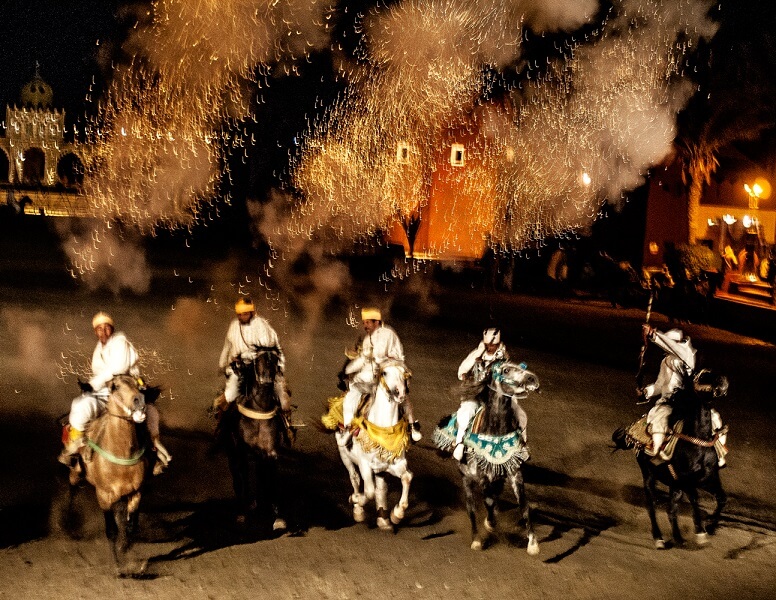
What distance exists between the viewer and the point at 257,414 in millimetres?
9016

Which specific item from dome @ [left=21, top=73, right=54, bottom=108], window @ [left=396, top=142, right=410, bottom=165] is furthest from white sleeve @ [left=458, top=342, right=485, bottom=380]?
dome @ [left=21, top=73, right=54, bottom=108]

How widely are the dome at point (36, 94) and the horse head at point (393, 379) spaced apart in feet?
411

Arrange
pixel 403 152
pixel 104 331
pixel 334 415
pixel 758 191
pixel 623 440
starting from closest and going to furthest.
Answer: pixel 104 331 → pixel 334 415 → pixel 623 440 → pixel 758 191 → pixel 403 152

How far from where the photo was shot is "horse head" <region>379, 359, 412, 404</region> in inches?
348

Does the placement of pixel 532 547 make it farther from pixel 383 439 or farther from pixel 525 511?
pixel 383 439

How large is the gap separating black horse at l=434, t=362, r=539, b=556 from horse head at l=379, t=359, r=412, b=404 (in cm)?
64

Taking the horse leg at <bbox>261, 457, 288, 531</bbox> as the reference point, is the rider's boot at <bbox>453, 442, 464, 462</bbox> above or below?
above

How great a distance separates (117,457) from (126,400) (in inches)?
19.4

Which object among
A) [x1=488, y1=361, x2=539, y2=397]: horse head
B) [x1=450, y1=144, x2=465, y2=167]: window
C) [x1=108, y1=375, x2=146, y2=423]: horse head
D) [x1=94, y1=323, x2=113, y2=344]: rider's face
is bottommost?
[x1=108, y1=375, x2=146, y2=423]: horse head

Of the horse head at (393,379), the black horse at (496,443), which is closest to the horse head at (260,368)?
the horse head at (393,379)

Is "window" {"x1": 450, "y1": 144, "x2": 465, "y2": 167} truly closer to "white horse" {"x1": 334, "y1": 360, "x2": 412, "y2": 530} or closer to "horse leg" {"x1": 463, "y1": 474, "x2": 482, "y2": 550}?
"white horse" {"x1": 334, "y1": 360, "x2": 412, "y2": 530}

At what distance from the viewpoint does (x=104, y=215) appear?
63312 millimetres

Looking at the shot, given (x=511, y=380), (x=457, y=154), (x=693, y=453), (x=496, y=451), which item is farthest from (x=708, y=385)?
(x=457, y=154)

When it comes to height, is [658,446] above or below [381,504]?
above
